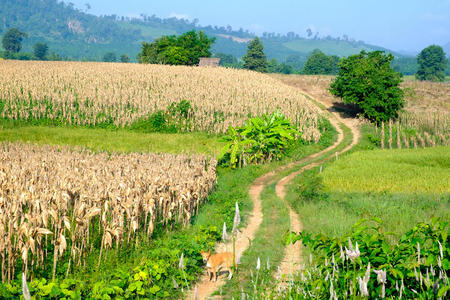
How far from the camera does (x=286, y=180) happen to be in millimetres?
17875

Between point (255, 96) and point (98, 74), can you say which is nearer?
point (255, 96)

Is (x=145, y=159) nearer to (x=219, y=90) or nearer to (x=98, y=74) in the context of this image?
(x=219, y=90)

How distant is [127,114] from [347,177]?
16929 millimetres

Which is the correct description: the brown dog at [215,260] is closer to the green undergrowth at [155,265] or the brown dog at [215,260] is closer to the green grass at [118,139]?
the green undergrowth at [155,265]

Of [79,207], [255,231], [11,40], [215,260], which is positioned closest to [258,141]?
[255,231]

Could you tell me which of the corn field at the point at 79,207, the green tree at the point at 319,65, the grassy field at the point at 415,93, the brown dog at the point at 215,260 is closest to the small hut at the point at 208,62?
the grassy field at the point at 415,93

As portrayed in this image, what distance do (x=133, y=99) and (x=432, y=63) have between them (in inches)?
3416

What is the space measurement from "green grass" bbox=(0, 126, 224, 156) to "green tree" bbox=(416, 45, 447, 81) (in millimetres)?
85842

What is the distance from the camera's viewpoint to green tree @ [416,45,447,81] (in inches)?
3770

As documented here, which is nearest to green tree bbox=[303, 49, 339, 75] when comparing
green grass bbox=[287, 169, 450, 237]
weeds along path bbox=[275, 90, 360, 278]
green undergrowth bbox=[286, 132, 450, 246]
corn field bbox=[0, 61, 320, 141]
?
weeds along path bbox=[275, 90, 360, 278]

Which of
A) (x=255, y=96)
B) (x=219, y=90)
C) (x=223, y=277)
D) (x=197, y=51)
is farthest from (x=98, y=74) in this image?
(x=223, y=277)

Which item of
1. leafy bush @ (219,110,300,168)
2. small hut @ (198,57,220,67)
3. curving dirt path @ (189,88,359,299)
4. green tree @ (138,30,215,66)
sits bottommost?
curving dirt path @ (189,88,359,299)

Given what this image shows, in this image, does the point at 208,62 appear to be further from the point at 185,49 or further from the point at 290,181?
the point at 290,181

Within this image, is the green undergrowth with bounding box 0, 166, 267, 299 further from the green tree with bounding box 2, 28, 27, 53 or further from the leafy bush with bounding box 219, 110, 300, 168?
the green tree with bounding box 2, 28, 27, 53
